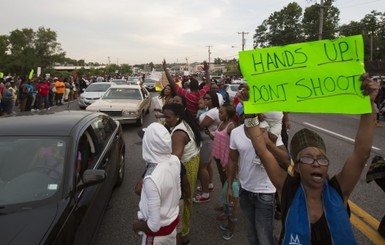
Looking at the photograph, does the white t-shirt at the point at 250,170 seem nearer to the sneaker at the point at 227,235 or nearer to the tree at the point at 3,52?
the sneaker at the point at 227,235

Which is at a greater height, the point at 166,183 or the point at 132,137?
the point at 166,183

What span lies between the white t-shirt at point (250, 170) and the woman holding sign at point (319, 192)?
1.05m

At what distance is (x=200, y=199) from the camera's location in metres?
5.15

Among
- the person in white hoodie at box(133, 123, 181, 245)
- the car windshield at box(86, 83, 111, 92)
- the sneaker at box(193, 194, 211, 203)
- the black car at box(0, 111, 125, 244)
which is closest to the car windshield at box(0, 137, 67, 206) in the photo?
the black car at box(0, 111, 125, 244)

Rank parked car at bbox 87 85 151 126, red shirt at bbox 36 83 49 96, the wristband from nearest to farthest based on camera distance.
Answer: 1. the wristband
2. parked car at bbox 87 85 151 126
3. red shirt at bbox 36 83 49 96

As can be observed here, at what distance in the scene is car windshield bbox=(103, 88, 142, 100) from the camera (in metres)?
13.0

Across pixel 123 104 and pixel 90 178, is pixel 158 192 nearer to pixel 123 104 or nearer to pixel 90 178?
pixel 90 178

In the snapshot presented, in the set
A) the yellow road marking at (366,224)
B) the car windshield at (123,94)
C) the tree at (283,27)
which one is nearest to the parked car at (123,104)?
the car windshield at (123,94)

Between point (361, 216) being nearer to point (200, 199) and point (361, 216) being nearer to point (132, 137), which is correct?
point (200, 199)

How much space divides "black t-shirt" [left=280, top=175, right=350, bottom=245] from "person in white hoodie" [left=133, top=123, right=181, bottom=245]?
1.01 metres

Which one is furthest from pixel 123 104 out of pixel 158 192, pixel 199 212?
pixel 158 192

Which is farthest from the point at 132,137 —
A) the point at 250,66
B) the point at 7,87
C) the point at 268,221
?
the point at 250,66

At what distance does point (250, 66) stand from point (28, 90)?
49.7ft

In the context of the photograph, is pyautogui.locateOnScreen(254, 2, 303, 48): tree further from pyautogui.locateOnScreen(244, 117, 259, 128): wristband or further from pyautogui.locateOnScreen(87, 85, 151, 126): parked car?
pyautogui.locateOnScreen(244, 117, 259, 128): wristband
